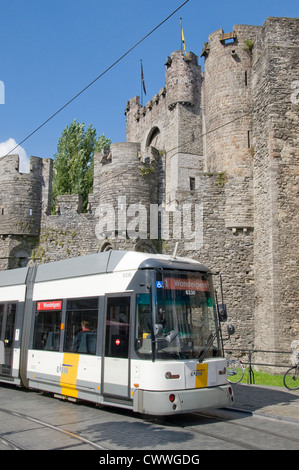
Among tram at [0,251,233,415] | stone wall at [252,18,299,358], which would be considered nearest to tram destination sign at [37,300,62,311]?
tram at [0,251,233,415]

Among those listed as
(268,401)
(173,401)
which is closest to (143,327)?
(173,401)

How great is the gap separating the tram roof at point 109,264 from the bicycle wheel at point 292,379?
4.12 metres

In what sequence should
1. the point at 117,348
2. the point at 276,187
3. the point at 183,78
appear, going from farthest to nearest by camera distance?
the point at 183,78 < the point at 276,187 < the point at 117,348

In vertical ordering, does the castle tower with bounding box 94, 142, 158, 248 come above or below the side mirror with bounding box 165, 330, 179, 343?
above

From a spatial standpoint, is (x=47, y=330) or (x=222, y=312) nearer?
(x=222, y=312)

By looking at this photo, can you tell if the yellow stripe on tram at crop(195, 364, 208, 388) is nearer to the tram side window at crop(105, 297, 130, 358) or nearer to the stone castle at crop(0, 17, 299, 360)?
the tram side window at crop(105, 297, 130, 358)

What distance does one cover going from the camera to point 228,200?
56.0 feet

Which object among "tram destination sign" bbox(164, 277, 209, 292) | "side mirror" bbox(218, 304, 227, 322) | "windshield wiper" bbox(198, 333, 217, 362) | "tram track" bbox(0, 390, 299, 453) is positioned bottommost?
"tram track" bbox(0, 390, 299, 453)

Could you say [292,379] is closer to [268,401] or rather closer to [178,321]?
[268,401]

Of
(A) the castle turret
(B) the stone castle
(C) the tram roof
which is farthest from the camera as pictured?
(A) the castle turret

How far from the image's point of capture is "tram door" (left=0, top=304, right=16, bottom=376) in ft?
34.3

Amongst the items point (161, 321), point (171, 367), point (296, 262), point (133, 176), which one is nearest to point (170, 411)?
point (171, 367)

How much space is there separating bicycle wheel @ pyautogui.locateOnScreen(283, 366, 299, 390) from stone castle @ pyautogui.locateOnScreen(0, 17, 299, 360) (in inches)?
147

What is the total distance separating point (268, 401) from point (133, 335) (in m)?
3.49
